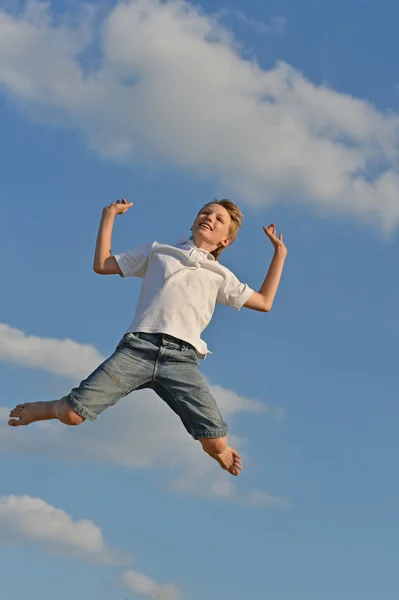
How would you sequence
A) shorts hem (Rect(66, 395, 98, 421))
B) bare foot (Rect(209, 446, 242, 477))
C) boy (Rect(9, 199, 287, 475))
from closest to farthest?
1. shorts hem (Rect(66, 395, 98, 421))
2. boy (Rect(9, 199, 287, 475))
3. bare foot (Rect(209, 446, 242, 477))

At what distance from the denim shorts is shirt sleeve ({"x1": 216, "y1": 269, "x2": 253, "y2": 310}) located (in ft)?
2.33

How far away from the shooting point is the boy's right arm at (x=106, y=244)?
8.83m

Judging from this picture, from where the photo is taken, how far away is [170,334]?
8211 mm

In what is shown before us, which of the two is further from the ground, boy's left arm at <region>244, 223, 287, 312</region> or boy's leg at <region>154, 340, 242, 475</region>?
boy's left arm at <region>244, 223, 287, 312</region>

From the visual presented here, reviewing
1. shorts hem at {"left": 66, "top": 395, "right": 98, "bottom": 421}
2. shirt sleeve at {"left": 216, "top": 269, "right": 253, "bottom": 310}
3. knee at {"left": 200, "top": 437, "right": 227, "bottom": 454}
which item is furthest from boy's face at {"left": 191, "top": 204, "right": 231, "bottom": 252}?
shorts hem at {"left": 66, "top": 395, "right": 98, "bottom": 421}

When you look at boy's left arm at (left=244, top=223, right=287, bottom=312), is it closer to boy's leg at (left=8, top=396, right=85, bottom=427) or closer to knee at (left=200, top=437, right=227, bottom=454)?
knee at (left=200, top=437, right=227, bottom=454)

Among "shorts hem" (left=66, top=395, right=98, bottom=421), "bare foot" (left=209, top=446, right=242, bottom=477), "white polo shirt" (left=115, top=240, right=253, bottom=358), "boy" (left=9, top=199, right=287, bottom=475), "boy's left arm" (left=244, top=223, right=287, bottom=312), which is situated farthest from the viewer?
"boy's left arm" (left=244, top=223, right=287, bottom=312)

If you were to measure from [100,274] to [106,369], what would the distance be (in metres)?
1.17

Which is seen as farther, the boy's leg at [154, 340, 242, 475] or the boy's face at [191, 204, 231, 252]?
the boy's face at [191, 204, 231, 252]

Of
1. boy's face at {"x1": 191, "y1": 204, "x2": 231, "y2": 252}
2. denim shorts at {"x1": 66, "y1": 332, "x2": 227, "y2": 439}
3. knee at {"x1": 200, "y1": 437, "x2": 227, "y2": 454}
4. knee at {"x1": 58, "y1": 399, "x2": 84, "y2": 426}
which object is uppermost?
boy's face at {"x1": 191, "y1": 204, "x2": 231, "y2": 252}

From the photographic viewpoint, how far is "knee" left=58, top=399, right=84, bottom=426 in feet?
26.6

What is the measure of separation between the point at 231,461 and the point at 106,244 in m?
2.55

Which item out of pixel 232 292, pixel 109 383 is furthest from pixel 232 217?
pixel 109 383

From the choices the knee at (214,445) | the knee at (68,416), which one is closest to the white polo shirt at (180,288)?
the knee at (214,445)
